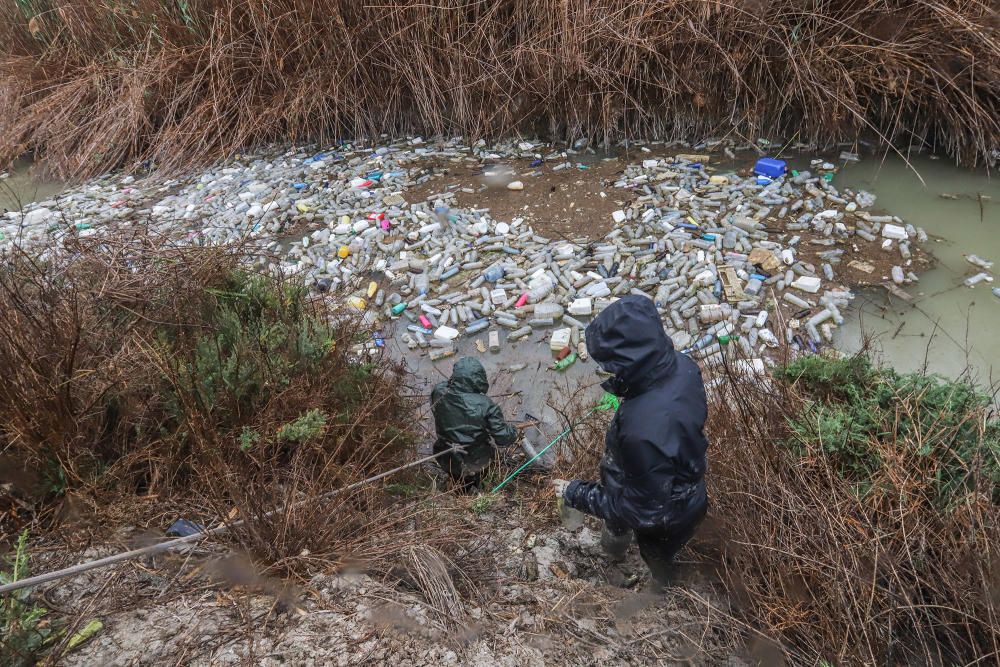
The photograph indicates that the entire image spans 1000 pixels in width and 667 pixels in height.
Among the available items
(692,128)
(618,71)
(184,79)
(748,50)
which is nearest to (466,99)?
(618,71)

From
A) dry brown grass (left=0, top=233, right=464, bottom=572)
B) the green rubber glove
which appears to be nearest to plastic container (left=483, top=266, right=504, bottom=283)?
dry brown grass (left=0, top=233, right=464, bottom=572)

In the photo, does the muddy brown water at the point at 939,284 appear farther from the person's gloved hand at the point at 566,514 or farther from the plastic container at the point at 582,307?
the person's gloved hand at the point at 566,514

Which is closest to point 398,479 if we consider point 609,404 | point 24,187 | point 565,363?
point 609,404

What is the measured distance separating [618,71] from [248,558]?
6.30 m

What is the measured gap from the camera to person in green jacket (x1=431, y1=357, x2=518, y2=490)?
13.1ft

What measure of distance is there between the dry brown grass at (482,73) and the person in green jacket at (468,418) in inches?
179

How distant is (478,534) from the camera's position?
10.3ft

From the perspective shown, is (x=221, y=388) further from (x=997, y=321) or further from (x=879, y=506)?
(x=997, y=321)

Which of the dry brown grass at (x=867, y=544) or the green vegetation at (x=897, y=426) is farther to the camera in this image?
the green vegetation at (x=897, y=426)

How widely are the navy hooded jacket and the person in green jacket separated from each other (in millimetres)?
1376

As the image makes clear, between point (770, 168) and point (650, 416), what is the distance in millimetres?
5104

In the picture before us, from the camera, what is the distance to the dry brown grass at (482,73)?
6379 millimetres

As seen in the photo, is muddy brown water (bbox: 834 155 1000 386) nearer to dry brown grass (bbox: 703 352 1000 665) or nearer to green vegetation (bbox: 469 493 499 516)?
dry brown grass (bbox: 703 352 1000 665)

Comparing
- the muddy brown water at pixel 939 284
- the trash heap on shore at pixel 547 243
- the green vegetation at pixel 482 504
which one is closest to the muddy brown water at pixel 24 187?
the trash heap on shore at pixel 547 243
